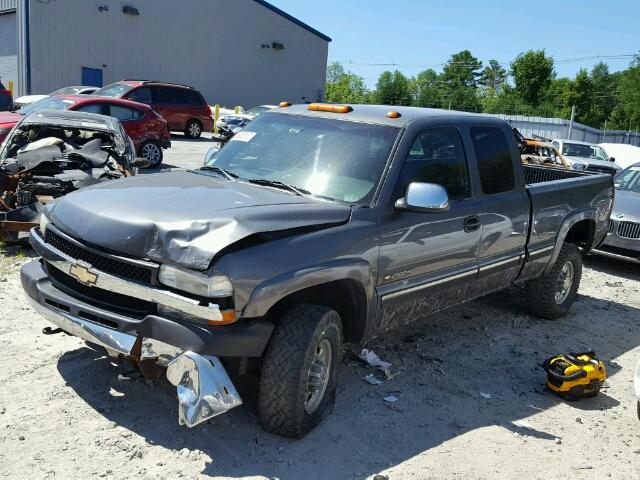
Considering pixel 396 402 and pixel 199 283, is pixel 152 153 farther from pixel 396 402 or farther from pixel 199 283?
pixel 199 283

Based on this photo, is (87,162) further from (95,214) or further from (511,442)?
(511,442)

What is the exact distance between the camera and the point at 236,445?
3.69 meters

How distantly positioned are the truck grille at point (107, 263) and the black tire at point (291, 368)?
78 cm

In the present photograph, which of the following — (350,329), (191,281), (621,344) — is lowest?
(621,344)

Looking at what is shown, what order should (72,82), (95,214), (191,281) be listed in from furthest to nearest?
1. (72,82)
2. (95,214)
3. (191,281)

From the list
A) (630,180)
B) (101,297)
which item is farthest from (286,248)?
(630,180)

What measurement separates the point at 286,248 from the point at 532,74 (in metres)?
60.0

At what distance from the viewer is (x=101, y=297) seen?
12.1 feet

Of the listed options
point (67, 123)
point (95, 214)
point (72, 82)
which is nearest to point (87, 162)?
point (67, 123)

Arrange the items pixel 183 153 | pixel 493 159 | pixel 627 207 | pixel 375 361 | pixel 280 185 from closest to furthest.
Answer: pixel 280 185, pixel 375 361, pixel 493 159, pixel 627 207, pixel 183 153

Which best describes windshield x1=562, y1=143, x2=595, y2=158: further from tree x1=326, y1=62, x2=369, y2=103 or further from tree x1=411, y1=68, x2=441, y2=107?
tree x1=326, y1=62, x2=369, y2=103

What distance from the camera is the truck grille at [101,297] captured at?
11.6 feet

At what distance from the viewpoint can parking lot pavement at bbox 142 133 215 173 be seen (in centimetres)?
1630

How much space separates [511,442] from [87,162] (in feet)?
21.6
